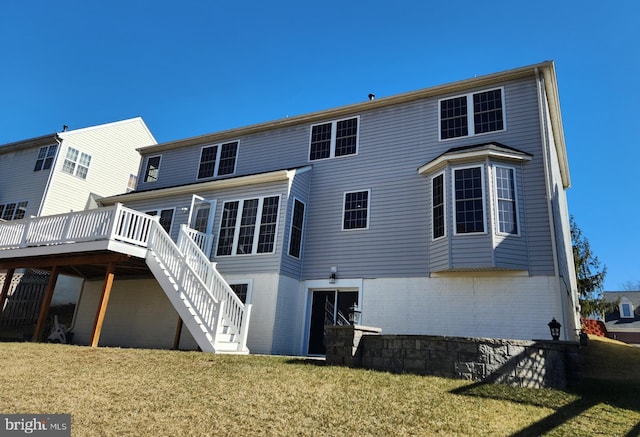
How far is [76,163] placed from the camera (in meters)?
21.8

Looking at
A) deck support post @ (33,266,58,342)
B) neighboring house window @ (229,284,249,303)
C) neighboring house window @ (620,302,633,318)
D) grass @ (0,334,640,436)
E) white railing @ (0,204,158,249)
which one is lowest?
grass @ (0,334,640,436)

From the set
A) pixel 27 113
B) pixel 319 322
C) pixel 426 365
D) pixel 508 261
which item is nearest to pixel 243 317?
pixel 319 322

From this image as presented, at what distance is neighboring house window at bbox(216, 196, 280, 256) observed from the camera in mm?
13398

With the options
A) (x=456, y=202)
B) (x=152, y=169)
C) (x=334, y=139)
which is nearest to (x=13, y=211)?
(x=152, y=169)

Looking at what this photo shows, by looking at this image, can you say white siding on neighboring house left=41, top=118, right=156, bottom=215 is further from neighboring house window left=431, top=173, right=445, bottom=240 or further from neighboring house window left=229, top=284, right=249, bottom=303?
neighboring house window left=431, top=173, right=445, bottom=240

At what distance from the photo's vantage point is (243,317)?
10.7m

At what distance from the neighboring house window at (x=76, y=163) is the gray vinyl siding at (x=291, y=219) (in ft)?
47.0

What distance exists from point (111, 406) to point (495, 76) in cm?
1244

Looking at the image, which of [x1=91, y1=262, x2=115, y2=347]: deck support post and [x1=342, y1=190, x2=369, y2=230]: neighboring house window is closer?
[x1=91, y1=262, x2=115, y2=347]: deck support post

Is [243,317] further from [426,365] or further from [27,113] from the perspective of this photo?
[27,113]

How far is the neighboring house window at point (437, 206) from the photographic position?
11680 mm

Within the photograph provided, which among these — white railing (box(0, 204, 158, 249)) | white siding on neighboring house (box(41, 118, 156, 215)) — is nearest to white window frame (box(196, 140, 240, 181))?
white railing (box(0, 204, 158, 249))

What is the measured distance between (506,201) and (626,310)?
3815cm

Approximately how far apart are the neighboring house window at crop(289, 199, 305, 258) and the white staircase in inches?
122
